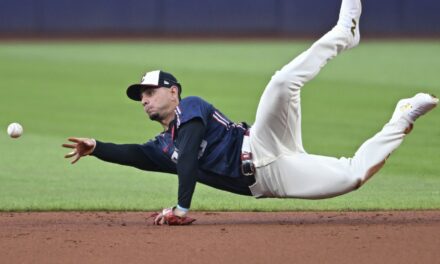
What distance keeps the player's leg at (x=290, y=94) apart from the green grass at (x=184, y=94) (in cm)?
110

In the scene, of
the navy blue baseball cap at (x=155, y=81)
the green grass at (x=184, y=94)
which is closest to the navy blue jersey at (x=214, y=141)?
the navy blue baseball cap at (x=155, y=81)

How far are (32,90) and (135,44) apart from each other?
35.1 ft

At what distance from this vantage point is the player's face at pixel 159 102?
6504 mm

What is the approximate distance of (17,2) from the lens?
2786 cm

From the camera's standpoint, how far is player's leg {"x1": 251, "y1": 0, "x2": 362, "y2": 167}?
6215mm

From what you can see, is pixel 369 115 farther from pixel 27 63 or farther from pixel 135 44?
pixel 135 44

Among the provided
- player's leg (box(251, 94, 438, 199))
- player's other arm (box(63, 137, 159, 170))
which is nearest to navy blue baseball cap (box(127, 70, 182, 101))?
player's other arm (box(63, 137, 159, 170))

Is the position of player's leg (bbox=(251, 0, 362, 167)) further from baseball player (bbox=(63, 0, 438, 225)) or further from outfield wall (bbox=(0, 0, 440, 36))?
outfield wall (bbox=(0, 0, 440, 36))

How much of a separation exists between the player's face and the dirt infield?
71 centimetres

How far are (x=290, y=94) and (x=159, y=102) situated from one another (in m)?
0.86

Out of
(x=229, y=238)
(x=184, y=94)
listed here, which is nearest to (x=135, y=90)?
(x=229, y=238)

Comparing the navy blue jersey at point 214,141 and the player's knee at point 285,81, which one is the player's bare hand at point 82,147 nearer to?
the navy blue jersey at point 214,141

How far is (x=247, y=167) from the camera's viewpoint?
20.7 ft

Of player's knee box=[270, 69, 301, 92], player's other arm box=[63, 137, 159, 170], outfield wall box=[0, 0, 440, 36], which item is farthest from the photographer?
outfield wall box=[0, 0, 440, 36]
